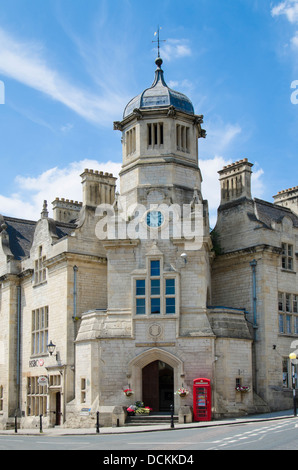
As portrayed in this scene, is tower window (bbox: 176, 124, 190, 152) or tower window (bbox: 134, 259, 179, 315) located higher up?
tower window (bbox: 176, 124, 190, 152)

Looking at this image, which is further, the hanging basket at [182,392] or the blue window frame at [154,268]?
the blue window frame at [154,268]

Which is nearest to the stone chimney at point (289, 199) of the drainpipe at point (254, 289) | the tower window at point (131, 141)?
the drainpipe at point (254, 289)

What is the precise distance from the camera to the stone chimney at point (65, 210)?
163 ft

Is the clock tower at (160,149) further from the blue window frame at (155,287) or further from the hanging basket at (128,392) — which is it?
the hanging basket at (128,392)

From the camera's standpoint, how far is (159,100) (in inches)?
1464

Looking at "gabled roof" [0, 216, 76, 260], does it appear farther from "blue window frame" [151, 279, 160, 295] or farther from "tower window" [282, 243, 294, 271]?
"tower window" [282, 243, 294, 271]

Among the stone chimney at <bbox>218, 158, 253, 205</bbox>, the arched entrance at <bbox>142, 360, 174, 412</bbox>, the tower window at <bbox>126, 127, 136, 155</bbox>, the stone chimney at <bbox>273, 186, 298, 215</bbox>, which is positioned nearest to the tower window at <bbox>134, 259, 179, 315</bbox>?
the arched entrance at <bbox>142, 360, 174, 412</bbox>

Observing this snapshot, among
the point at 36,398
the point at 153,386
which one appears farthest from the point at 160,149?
the point at 36,398

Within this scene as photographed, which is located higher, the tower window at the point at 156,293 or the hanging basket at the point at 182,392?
the tower window at the point at 156,293

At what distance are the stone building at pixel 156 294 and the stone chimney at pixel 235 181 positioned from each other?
0.07 m

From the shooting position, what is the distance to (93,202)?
40125 mm

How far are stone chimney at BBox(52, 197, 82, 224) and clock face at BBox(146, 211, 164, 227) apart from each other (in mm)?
15961

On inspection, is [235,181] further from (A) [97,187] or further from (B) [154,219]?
(A) [97,187]

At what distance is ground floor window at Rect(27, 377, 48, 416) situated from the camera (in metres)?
39.1
